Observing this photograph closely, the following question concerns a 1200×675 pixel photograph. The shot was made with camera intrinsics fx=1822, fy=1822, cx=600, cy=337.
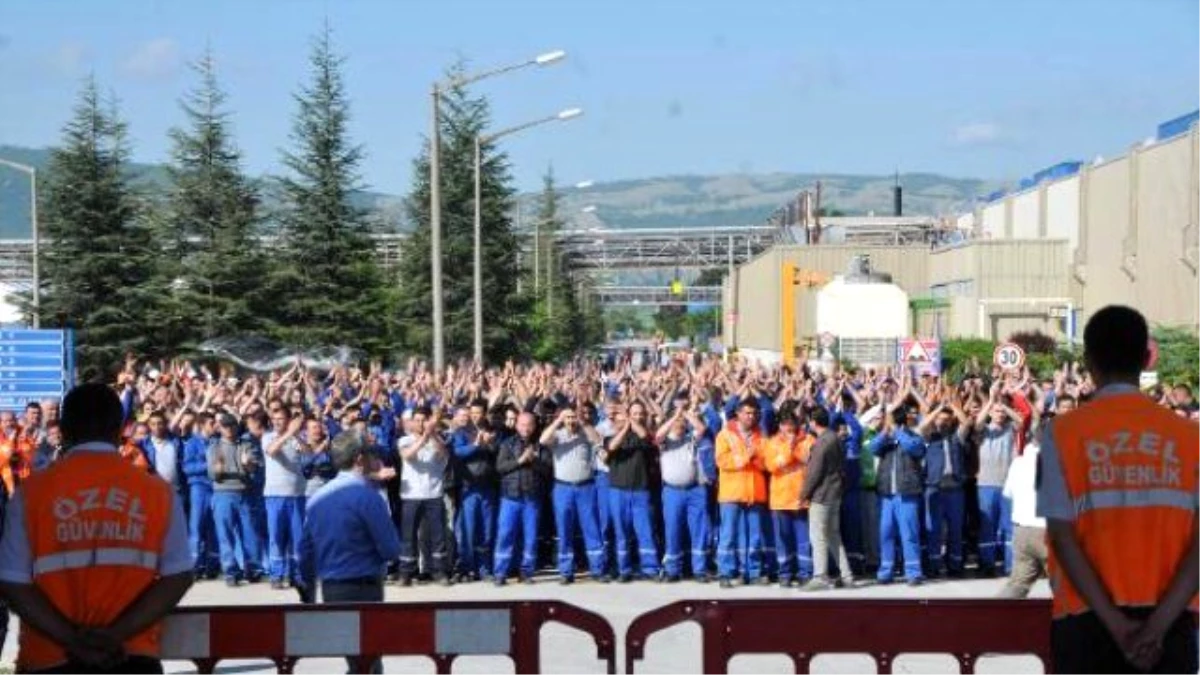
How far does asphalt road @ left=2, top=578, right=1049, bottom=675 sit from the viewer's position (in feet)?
42.4

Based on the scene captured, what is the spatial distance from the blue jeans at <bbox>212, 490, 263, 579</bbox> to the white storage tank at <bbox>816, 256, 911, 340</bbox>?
3338 cm

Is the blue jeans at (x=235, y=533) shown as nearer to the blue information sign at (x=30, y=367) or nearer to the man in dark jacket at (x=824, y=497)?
the man in dark jacket at (x=824, y=497)

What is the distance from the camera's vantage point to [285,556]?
1856 centimetres

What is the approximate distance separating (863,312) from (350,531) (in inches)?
1659

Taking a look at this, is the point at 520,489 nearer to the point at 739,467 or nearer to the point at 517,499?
the point at 517,499

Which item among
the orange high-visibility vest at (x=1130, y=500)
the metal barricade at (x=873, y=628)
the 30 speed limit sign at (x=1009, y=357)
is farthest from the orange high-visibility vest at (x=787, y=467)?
the orange high-visibility vest at (x=1130, y=500)

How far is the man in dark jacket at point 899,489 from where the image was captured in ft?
60.3

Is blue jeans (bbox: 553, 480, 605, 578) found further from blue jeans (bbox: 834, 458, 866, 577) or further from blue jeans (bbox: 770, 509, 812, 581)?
blue jeans (bbox: 834, 458, 866, 577)

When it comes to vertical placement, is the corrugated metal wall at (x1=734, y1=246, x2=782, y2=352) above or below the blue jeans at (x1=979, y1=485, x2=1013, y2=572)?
above

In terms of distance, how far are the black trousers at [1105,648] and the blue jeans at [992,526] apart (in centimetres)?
1342

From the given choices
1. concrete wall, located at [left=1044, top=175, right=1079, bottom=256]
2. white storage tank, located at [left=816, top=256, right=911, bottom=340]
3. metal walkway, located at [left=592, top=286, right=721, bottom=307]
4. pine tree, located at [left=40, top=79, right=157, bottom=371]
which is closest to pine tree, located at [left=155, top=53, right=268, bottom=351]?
pine tree, located at [left=40, top=79, right=157, bottom=371]

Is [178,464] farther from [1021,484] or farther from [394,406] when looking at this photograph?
[1021,484]

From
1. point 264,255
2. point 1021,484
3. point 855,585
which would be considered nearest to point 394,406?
point 855,585

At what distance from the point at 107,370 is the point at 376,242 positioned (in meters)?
11.6
